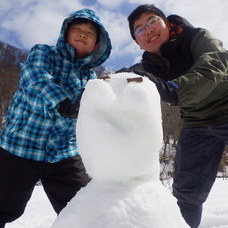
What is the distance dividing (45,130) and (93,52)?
22.9 inches

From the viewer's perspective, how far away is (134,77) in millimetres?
783

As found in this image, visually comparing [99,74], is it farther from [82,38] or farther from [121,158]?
[121,158]

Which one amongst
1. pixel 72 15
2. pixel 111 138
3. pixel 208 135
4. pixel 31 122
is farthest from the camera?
pixel 208 135

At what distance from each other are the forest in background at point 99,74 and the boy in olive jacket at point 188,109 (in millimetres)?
5123

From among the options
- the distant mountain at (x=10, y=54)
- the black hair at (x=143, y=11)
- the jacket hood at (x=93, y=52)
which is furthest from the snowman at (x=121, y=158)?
the distant mountain at (x=10, y=54)

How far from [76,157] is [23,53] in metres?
17.9

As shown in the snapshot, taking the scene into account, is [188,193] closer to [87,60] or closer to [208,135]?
[208,135]

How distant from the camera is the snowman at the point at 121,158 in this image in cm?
69

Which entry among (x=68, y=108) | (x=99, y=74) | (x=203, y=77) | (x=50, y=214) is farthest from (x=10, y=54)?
(x=203, y=77)

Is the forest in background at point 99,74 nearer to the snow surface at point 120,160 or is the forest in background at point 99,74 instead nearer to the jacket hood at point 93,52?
the jacket hood at point 93,52

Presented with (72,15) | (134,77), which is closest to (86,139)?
(134,77)

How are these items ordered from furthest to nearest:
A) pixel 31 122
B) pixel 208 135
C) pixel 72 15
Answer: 1. pixel 208 135
2. pixel 72 15
3. pixel 31 122

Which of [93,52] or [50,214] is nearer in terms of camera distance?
[93,52]

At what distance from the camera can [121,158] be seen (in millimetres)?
714
